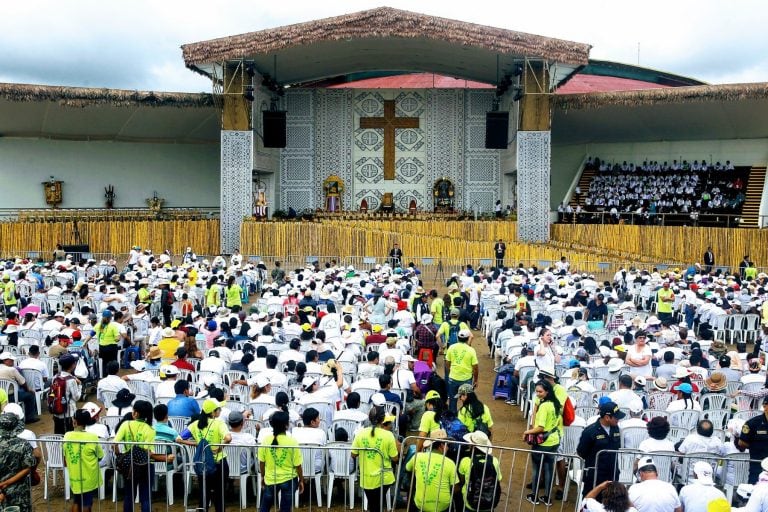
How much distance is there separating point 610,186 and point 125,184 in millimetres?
21096

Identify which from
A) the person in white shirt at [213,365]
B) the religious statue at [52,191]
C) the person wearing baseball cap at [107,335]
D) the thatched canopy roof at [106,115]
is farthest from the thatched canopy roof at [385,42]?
the person in white shirt at [213,365]

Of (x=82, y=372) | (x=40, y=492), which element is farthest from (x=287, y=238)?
(x=40, y=492)

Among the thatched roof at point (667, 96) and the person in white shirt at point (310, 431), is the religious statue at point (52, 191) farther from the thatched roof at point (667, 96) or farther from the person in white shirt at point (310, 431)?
the person in white shirt at point (310, 431)

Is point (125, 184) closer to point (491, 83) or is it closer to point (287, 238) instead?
point (287, 238)

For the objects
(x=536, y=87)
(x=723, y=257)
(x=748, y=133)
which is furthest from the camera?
(x=748, y=133)

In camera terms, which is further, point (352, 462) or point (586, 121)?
point (586, 121)

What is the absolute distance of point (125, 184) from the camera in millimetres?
36125

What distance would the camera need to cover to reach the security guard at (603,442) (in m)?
7.23

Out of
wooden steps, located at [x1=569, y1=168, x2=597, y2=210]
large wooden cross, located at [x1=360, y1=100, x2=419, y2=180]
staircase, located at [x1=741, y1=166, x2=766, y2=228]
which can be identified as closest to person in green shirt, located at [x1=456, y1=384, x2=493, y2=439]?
staircase, located at [x1=741, y1=166, x2=766, y2=228]

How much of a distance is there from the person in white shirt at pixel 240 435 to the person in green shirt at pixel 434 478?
166cm

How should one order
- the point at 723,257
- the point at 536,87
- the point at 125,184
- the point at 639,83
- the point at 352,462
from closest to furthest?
the point at 352,462 → the point at 723,257 → the point at 536,87 → the point at 125,184 → the point at 639,83

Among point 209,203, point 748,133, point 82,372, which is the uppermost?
point 748,133

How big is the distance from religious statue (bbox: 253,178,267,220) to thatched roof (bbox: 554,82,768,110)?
11.9 metres

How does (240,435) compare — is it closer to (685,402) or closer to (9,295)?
(685,402)
